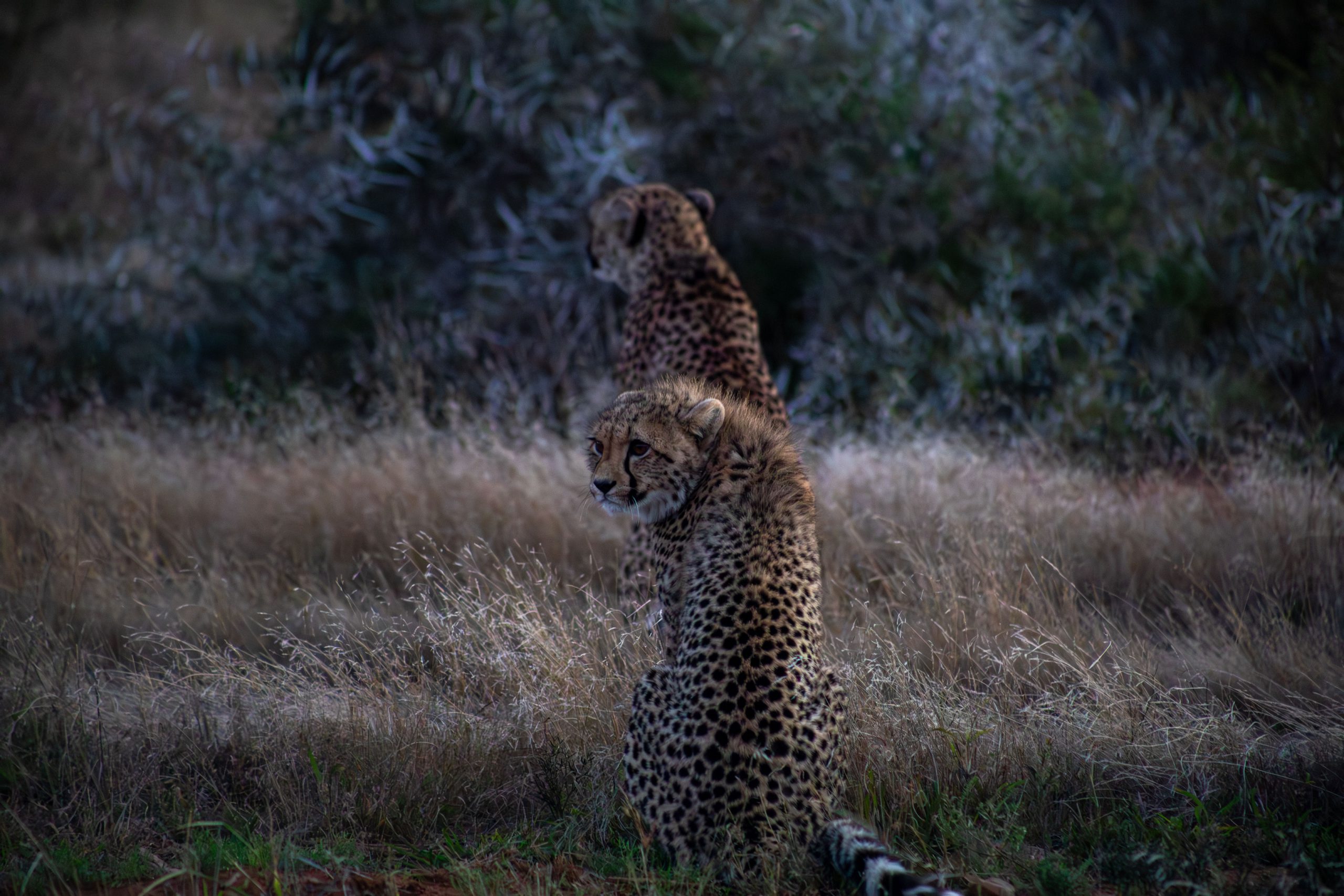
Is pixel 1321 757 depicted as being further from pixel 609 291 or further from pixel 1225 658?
pixel 609 291

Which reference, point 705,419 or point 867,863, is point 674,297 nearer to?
point 705,419

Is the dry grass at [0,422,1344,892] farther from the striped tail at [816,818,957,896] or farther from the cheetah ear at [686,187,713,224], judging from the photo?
the cheetah ear at [686,187,713,224]

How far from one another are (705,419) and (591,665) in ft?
2.72

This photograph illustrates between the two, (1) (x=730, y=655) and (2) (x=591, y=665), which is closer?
(1) (x=730, y=655)

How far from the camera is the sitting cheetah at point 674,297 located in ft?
14.1

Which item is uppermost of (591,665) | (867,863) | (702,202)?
(702,202)

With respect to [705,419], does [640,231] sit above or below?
above

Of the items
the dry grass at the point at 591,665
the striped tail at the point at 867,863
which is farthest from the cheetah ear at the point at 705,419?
the striped tail at the point at 867,863

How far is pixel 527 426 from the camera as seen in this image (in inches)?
265

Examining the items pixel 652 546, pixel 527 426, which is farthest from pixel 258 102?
pixel 652 546

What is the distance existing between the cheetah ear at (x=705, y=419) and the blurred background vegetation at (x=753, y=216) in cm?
305

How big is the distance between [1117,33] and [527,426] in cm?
641

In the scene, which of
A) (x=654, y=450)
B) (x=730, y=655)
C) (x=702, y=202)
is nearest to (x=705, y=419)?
(x=654, y=450)

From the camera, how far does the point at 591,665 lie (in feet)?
11.3
